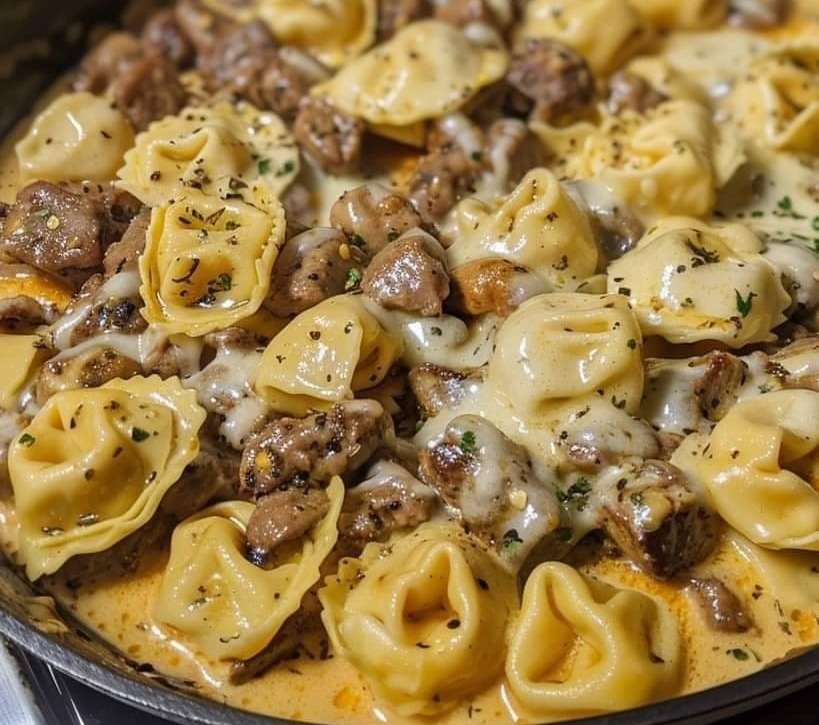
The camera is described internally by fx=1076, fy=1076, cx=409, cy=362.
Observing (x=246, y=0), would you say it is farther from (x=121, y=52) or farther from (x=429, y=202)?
(x=429, y=202)

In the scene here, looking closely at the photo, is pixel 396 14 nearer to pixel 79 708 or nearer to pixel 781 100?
pixel 781 100

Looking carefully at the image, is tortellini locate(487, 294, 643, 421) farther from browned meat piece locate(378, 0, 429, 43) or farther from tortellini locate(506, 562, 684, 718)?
browned meat piece locate(378, 0, 429, 43)

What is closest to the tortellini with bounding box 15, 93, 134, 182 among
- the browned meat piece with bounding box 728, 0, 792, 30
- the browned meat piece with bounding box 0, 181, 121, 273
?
the browned meat piece with bounding box 0, 181, 121, 273

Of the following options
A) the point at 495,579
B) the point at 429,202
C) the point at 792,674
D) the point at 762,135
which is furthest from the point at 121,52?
the point at 792,674

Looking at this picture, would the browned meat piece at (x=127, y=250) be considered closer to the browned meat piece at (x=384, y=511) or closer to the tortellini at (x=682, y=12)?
the browned meat piece at (x=384, y=511)

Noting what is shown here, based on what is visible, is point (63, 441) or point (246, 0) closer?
point (63, 441)
